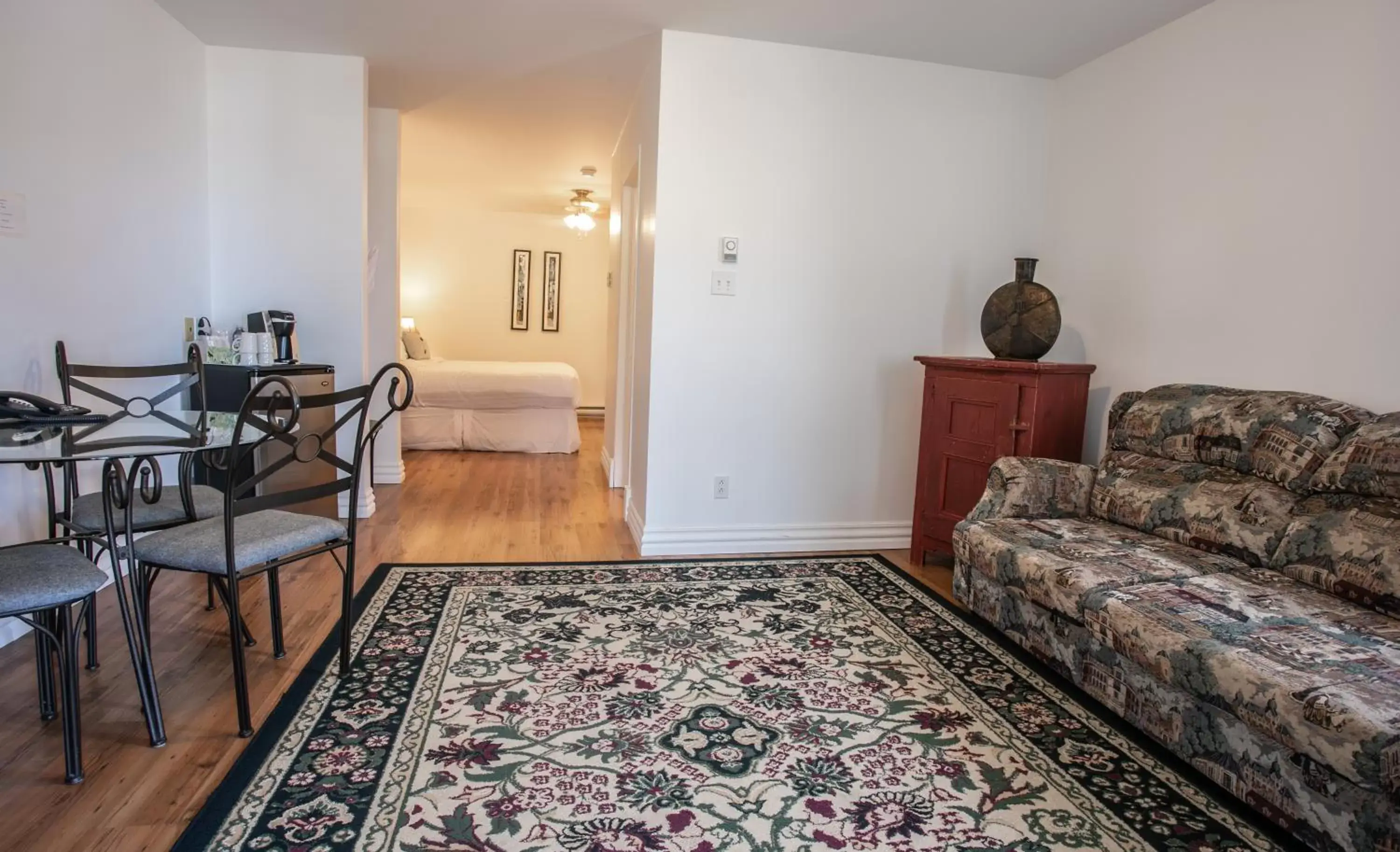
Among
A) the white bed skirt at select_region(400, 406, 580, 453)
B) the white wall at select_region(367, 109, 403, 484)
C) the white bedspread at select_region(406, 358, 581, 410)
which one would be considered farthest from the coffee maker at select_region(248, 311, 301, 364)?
the white bed skirt at select_region(400, 406, 580, 453)

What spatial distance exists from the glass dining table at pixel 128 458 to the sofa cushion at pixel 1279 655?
2.19 metres

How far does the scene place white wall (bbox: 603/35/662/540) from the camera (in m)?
3.38

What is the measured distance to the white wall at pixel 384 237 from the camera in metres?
4.51

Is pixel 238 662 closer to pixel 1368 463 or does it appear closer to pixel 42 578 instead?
pixel 42 578

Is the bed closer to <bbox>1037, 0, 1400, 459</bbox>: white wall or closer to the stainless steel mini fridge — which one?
the stainless steel mini fridge

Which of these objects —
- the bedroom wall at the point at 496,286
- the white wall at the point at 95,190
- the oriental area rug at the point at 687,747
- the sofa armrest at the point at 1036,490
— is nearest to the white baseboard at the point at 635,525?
the oriental area rug at the point at 687,747

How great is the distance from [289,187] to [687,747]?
3.36 metres

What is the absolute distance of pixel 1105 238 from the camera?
130 inches

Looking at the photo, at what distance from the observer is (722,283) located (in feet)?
11.0

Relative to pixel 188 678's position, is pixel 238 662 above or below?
above

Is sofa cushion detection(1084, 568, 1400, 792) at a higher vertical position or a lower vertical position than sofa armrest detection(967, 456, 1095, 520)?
lower

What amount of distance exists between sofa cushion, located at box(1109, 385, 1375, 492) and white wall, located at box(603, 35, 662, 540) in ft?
6.42

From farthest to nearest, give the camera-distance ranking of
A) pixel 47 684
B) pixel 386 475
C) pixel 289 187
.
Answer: pixel 386 475, pixel 289 187, pixel 47 684

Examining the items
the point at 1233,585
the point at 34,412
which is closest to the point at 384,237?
the point at 34,412
